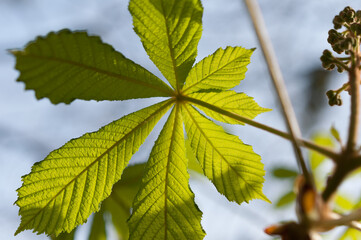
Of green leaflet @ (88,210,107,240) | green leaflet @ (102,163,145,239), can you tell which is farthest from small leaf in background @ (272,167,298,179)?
green leaflet @ (88,210,107,240)

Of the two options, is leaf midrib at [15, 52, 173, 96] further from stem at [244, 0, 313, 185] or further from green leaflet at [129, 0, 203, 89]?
stem at [244, 0, 313, 185]

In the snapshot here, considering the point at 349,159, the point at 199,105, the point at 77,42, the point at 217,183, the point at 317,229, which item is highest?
the point at 77,42

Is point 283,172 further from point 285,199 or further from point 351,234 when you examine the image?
point 351,234

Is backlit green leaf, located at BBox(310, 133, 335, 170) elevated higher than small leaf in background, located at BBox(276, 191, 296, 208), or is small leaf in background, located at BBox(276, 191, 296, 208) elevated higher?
backlit green leaf, located at BBox(310, 133, 335, 170)

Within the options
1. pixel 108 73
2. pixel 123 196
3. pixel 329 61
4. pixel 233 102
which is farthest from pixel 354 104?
pixel 123 196

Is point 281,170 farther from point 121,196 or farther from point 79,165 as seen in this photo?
point 79,165

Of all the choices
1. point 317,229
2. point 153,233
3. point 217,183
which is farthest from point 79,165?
point 317,229
